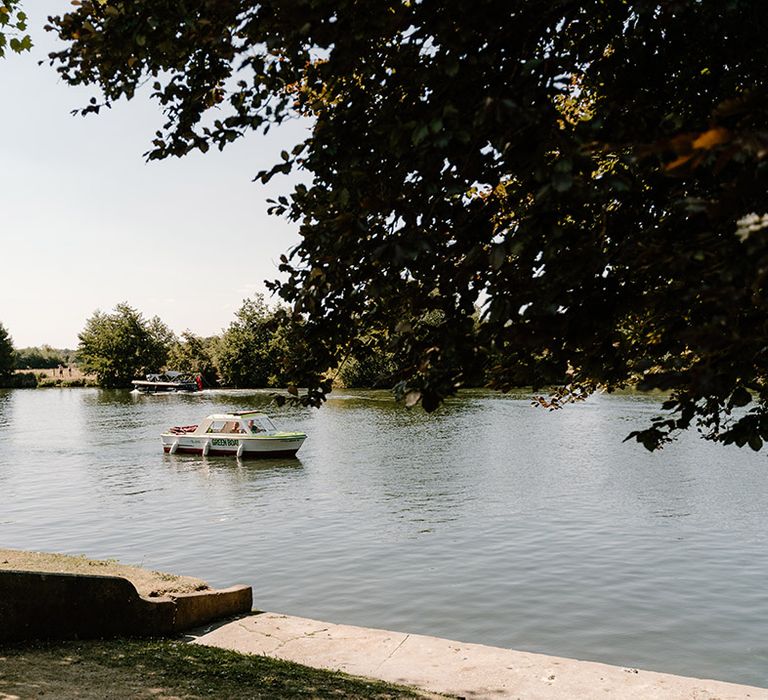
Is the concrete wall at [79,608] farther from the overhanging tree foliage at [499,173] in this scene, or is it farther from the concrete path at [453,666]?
the overhanging tree foliage at [499,173]

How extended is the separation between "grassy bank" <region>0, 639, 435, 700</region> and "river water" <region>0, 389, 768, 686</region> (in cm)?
519

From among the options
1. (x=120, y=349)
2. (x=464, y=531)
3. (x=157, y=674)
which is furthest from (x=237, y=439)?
(x=120, y=349)

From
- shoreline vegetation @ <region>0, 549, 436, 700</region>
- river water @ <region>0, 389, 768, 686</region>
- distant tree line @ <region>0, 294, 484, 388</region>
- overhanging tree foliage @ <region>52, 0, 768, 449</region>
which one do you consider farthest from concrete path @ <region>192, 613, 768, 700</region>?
distant tree line @ <region>0, 294, 484, 388</region>

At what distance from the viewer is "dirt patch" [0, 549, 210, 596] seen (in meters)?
10.6

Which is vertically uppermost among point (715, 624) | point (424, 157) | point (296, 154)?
point (296, 154)

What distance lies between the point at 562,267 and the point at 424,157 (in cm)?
101

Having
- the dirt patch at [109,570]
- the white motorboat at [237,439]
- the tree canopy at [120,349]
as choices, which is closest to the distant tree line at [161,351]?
the tree canopy at [120,349]

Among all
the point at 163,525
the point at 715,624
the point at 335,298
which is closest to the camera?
the point at 335,298

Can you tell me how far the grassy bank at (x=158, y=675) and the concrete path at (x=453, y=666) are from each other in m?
0.88

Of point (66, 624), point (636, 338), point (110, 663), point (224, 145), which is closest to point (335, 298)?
point (224, 145)

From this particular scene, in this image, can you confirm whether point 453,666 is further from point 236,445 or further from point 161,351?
point 161,351

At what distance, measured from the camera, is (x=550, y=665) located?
8.86m

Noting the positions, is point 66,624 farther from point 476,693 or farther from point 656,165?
point 656,165

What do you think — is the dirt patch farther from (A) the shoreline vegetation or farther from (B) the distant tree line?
(B) the distant tree line
